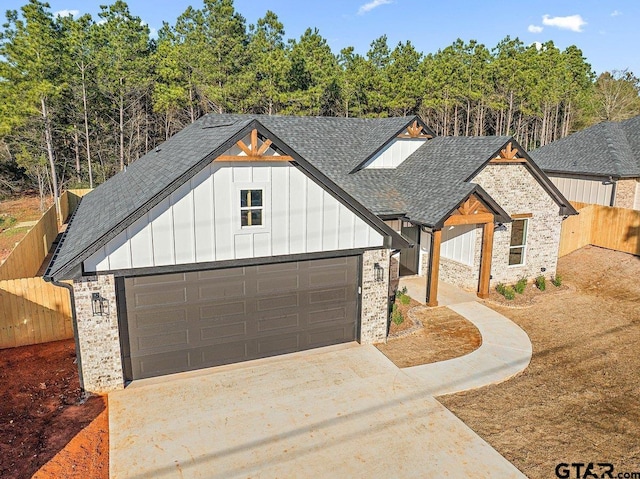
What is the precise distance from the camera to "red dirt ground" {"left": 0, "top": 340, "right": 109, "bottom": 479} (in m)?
7.64

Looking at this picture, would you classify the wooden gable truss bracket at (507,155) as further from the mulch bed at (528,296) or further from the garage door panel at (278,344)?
the garage door panel at (278,344)

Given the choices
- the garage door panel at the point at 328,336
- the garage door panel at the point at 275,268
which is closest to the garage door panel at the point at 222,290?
the garage door panel at the point at 275,268

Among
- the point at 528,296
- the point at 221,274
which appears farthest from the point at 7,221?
the point at 528,296

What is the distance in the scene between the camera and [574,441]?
27.8 ft

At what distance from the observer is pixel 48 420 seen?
29.2 feet

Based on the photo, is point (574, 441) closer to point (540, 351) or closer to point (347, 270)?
point (540, 351)

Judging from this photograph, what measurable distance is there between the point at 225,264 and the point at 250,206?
1.44 metres

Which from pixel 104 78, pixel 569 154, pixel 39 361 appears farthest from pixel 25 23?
pixel 569 154

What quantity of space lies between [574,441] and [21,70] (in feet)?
112

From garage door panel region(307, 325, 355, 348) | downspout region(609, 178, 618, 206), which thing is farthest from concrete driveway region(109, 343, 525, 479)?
downspout region(609, 178, 618, 206)

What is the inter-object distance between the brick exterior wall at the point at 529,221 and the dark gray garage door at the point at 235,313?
7.39 m

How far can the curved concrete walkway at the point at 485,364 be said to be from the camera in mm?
10500

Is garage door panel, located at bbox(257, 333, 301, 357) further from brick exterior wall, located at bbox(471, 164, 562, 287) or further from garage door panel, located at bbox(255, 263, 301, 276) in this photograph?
brick exterior wall, located at bbox(471, 164, 562, 287)

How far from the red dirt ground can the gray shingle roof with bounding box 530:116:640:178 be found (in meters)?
25.6
